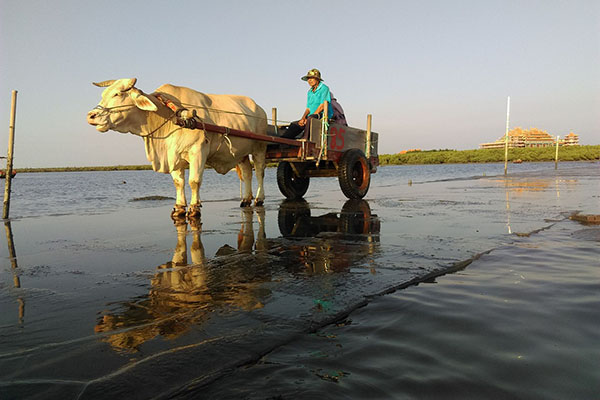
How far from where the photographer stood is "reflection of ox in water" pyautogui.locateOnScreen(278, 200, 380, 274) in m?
3.90

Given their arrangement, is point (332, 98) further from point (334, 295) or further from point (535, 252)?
point (334, 295)

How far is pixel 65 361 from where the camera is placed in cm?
184

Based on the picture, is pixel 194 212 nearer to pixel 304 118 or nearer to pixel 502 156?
pixel 304 118

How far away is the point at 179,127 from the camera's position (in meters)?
7.37

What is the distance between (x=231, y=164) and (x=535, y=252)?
6352 millimetres

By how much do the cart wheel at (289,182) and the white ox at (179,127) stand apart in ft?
8.98

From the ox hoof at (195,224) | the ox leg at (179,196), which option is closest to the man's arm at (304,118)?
the ox leg at (179,196)

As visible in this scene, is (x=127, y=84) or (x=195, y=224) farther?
(x=195, y=224)

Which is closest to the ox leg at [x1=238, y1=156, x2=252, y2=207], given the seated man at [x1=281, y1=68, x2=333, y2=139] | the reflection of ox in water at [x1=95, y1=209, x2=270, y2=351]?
the seated man at [x1=281, y1=68, x2=333, y2=139]

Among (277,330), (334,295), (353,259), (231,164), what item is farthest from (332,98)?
(277,330)

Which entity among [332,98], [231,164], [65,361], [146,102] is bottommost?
[65,361]

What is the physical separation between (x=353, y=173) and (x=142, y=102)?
245 inches

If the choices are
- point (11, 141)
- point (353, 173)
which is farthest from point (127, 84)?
point (353, 173)

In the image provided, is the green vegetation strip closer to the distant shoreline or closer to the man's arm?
the distant shoreline
